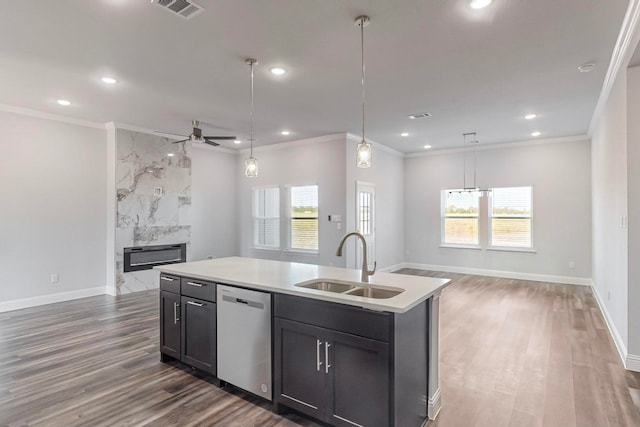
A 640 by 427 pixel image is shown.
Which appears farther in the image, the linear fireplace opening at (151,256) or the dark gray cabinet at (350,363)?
the linear fireplace opening at (151,256)

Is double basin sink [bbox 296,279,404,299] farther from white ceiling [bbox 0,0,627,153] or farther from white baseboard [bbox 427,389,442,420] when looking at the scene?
white ceiling [bbox 0,0,627,153]

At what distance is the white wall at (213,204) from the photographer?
24.7 ft

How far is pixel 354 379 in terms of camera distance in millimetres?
2123

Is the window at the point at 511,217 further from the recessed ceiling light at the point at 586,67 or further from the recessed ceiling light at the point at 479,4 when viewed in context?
the recessed ceiling light at the point at 479,4

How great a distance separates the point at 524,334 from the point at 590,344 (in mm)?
616

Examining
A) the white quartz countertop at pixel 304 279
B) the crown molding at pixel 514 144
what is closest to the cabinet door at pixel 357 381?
the white quartz countertop at pixel 304 279

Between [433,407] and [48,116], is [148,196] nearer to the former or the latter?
[48,116]

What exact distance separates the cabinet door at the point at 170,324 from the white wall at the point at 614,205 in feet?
13.5

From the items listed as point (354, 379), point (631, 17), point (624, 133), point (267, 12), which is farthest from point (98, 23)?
point (624, 133)

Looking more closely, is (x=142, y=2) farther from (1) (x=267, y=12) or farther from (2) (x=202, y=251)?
(2) (x=202, y=251)

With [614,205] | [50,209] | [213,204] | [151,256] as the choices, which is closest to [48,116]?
[50,209]

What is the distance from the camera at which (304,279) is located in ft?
9.05

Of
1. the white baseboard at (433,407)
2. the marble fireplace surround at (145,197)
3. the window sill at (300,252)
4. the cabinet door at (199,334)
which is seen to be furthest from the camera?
the window sill at (300,252)

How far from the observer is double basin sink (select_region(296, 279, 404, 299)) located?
2.50m
